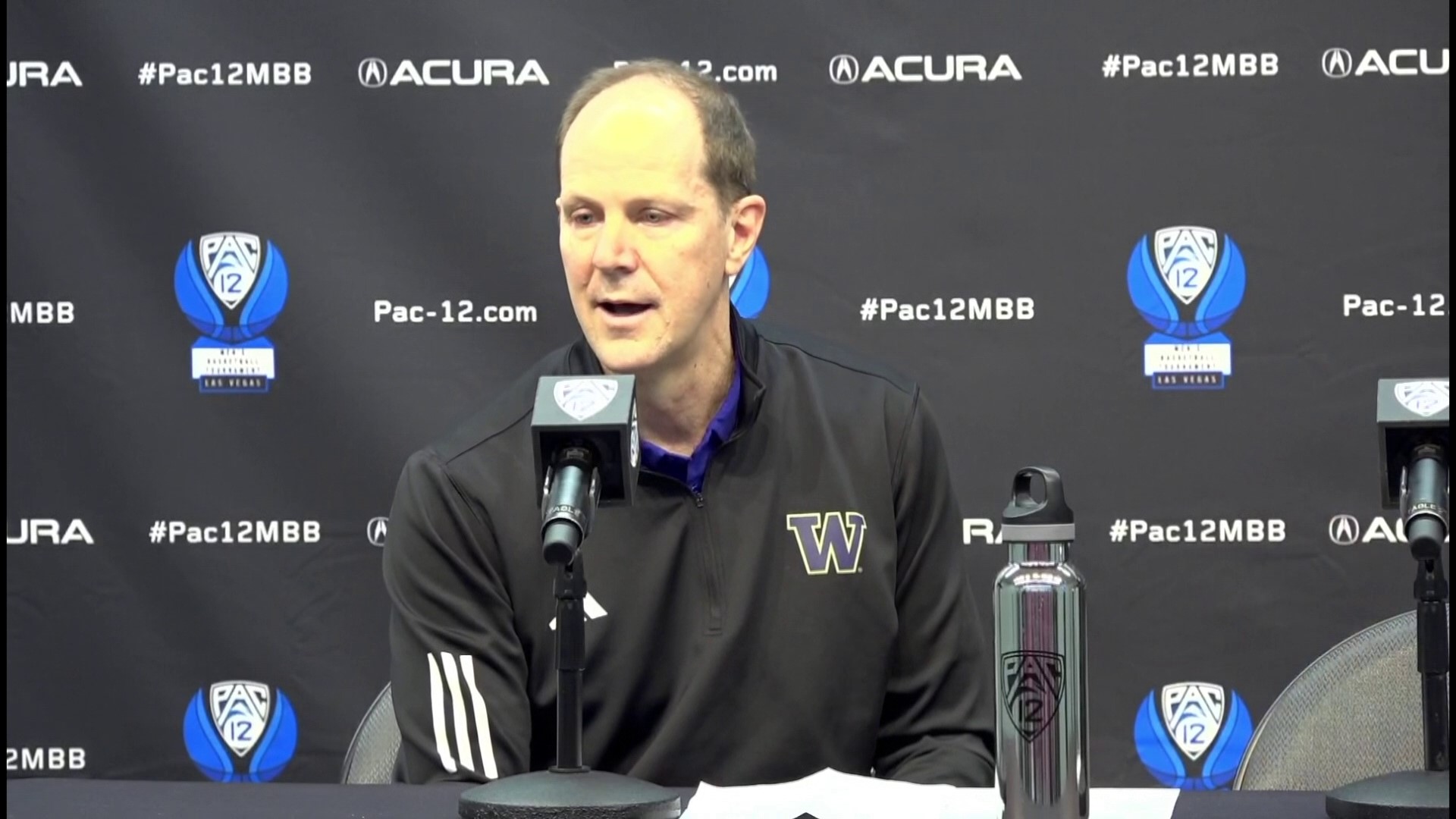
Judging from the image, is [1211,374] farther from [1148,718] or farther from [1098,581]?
[1148,718]

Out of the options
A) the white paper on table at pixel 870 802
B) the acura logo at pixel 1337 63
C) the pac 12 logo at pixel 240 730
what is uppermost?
the acura logo at pixel 1337 63

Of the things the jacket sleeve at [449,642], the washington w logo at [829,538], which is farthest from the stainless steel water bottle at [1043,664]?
the washington w logo at [829,538]

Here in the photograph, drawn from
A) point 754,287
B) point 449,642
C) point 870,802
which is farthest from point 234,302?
point 870,802

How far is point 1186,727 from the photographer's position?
3039 mm

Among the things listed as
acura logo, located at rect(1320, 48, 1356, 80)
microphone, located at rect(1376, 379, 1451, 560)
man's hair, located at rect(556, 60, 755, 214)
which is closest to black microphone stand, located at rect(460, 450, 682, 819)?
microphone, located at rect(1376, 379, 1451, 560)

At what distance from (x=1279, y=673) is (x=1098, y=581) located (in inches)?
14.6

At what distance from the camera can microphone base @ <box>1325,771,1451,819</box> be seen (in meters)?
1.32

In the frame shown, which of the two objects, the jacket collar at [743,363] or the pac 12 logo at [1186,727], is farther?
the pac 12 logo at [1186,727]

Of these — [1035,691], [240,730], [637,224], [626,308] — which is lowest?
[240,730]

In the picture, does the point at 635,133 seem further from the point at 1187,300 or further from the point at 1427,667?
the point at 1187,300

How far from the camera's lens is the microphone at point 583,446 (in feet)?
4.55

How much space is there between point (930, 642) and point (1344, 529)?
123cm

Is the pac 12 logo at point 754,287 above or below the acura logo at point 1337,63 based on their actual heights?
below

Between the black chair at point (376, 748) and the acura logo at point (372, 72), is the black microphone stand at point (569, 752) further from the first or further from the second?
the acura logo at point (372, 72)
